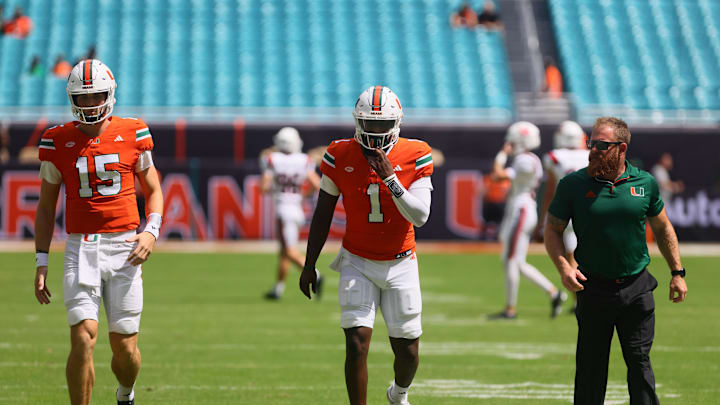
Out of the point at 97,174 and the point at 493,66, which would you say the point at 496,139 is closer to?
the point at 493,66

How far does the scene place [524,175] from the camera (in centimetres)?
1137

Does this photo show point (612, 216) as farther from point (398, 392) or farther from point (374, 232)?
point (398, 392)

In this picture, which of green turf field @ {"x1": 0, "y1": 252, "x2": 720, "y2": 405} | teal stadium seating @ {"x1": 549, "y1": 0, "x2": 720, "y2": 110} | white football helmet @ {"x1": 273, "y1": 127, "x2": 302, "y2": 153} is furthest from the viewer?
teal stadium seating @ {"x1": 549, "y1": 0, "x2": 720, "y2": 110}

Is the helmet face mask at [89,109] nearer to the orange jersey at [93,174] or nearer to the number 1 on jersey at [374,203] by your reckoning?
the orange jersey at [93,174]

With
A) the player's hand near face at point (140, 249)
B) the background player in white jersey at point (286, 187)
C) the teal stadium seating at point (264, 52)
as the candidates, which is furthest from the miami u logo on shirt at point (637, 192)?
the teal stadium seating at point (264, 52)

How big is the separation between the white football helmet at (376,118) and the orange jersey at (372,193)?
0.36 ft

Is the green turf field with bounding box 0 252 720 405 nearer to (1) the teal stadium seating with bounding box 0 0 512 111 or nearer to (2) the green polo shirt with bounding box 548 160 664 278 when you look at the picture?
(2) the green polo shirt with bounding box 548 160 664 278

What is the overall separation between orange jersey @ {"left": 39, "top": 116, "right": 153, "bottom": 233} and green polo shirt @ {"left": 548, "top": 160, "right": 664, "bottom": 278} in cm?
229

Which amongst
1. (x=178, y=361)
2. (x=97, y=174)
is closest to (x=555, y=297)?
(x=178, y=361)

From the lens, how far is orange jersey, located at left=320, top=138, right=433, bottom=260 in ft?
19.0

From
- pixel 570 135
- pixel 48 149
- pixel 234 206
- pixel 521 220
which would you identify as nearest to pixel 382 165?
pixel 48 149

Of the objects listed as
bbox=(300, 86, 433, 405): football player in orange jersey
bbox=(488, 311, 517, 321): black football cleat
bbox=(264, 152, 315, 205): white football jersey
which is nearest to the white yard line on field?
bbox=(300, 86, 433, 405): football player in orange jersey

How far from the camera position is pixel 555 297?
1127 cm

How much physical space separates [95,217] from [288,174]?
7.47 metres
